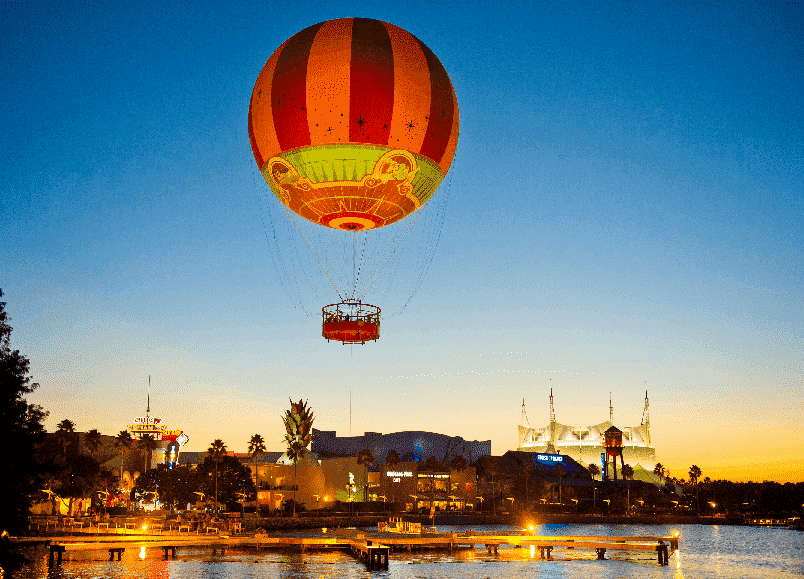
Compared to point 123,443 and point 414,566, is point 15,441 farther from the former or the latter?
point 123,443

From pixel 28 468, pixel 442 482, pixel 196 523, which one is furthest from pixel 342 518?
pixel 28 468

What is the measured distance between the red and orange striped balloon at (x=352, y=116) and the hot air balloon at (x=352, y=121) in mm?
35

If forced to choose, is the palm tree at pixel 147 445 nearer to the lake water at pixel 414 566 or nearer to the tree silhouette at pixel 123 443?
the tree silhouette at pixel 123 443

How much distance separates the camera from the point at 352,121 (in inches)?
1081

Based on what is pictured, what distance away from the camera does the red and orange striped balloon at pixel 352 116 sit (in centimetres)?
2733

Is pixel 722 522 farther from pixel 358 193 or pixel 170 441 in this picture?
pixel 358 193

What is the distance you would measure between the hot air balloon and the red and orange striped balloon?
0.04m

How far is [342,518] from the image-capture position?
340 ft

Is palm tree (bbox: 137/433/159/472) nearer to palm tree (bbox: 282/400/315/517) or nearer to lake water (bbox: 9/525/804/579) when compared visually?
palm tree (bbox: 282/400/315/517)

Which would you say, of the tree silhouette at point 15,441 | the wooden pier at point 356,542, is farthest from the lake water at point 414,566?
the tree silhouette at point 15,441

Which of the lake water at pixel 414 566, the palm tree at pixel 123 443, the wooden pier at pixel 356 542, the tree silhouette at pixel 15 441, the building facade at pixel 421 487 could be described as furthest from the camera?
the building facade at pixel 421 487

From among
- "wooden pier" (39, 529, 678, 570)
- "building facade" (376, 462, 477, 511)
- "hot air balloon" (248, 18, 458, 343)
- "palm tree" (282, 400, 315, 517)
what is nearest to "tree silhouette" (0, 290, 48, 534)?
"hot air balloon" (248, 18, 458, 343)

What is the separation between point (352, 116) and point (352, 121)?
18 centimetres

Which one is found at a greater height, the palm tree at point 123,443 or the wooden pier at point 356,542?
the palm tree at point 123,443
